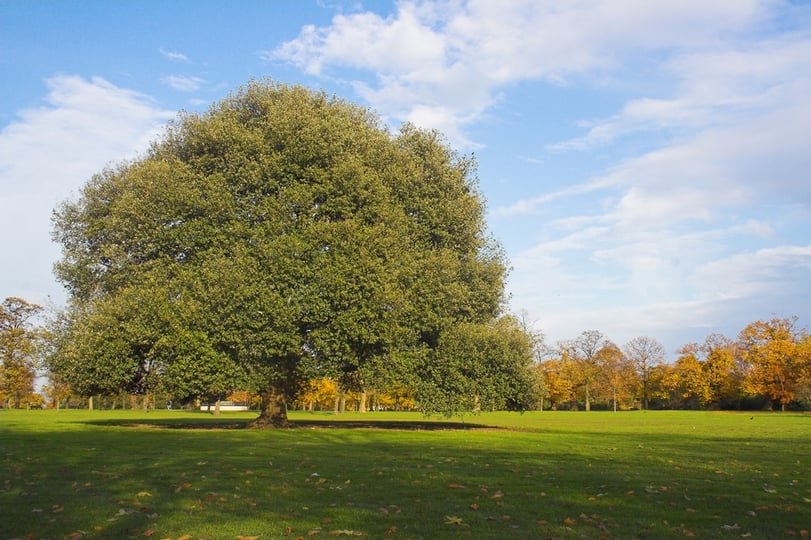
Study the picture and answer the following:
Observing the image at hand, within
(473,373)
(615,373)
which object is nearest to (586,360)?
(615,373)

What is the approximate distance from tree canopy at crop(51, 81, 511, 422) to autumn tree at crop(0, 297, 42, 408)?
219 ft

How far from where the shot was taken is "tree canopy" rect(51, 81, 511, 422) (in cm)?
3381

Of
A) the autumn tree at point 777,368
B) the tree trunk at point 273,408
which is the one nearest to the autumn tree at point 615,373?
the autumn tree at point 777,368

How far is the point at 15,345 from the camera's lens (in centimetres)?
9519

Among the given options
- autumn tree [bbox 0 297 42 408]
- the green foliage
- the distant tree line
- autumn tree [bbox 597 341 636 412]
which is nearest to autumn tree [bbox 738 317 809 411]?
the distant tree line

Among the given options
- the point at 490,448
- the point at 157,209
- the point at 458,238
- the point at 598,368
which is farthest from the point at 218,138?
the point at 598,368

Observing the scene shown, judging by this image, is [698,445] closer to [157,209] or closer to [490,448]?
[490,448]

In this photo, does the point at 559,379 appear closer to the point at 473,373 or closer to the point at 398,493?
the point at 473,373

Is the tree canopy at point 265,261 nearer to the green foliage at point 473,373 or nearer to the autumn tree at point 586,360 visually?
the green foliage at point 473,373

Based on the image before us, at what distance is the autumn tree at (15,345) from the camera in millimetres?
94625

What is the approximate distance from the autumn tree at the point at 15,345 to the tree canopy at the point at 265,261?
66725 mm

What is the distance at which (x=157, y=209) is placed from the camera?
35.6 meters

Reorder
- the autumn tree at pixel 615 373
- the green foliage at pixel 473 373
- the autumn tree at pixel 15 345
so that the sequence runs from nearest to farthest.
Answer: the green foliage at pixel 473 373
the autumn tree at pixel 15 345
the autumn tree at pixel 615 373

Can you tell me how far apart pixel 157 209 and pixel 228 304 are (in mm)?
7376
